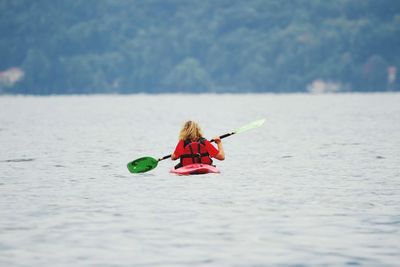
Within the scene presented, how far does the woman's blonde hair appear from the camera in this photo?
21453mm

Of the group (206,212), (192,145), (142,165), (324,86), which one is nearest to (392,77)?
(324,86)

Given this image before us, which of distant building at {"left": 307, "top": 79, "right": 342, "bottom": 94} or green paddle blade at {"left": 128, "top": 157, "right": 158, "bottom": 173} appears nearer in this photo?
green paddle blade at {"left": 128, "top": 157, "right": 158, "bottom": 173}

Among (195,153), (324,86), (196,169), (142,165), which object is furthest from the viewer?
(324,86)

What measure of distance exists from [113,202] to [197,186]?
296 centimetres

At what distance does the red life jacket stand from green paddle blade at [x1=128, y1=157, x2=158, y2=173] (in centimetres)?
139

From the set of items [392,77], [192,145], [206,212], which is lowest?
[206,212]

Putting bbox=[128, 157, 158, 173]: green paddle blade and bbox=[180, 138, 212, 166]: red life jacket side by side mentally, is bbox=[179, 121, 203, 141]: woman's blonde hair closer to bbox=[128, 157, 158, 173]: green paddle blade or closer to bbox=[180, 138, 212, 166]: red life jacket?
bbox=[180, 138, 212, 166]: red life jacket

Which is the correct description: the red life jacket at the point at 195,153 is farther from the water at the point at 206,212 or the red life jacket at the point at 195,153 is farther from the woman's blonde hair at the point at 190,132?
the water at the point at 206,212

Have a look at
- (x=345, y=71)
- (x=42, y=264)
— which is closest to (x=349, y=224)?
(x=42, y=264)

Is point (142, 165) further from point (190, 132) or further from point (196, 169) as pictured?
point (190, 132)

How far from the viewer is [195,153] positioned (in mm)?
21781

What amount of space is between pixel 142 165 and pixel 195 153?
2.25 meters

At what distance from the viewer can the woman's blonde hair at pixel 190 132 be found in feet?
70.4

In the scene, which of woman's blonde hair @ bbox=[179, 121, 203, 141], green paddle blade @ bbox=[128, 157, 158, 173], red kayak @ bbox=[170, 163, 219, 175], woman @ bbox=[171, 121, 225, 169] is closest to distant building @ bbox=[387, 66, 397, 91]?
green paddle blade @ bbox=[128, 157, 158, 173]
